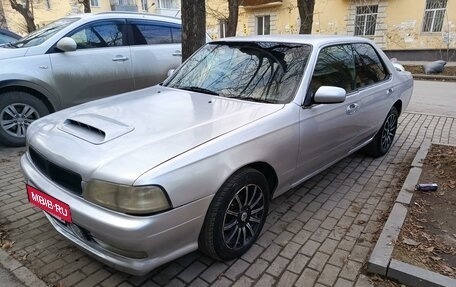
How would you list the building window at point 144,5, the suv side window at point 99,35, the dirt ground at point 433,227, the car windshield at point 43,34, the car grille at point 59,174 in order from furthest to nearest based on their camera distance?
1. the building window at point 144,5
2. the suv side window at point 99,35
3. the car windshield at point 43,34
4. the dirt ground at point 433,227
5. the car grille at point 59,174

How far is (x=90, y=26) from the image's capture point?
18.4 ft

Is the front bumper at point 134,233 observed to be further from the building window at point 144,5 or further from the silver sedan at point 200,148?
the building window at point 144,5

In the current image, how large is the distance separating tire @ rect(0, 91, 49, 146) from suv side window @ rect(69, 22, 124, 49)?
116cm

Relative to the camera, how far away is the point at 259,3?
2292cm

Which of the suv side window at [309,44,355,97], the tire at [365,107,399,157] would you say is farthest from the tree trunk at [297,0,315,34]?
the suv side window at [309,44,355,97]

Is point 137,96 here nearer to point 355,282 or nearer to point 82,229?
point 82,229

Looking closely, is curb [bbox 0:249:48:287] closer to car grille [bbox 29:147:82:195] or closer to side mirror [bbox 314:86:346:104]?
car grille [bbox 29:147:82:195]

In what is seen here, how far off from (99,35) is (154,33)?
1034mm

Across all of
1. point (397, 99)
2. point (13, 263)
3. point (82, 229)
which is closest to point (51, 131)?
point (82, 229)

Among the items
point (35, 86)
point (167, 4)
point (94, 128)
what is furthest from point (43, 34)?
point (167, 4)

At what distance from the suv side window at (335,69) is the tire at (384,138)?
126 centimetres

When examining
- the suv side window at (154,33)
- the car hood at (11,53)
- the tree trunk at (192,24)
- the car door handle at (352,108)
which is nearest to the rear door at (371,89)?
the car door handle at (352,108)

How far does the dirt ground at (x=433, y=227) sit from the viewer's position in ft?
8.89

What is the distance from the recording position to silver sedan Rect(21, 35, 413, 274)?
2.13 meters
